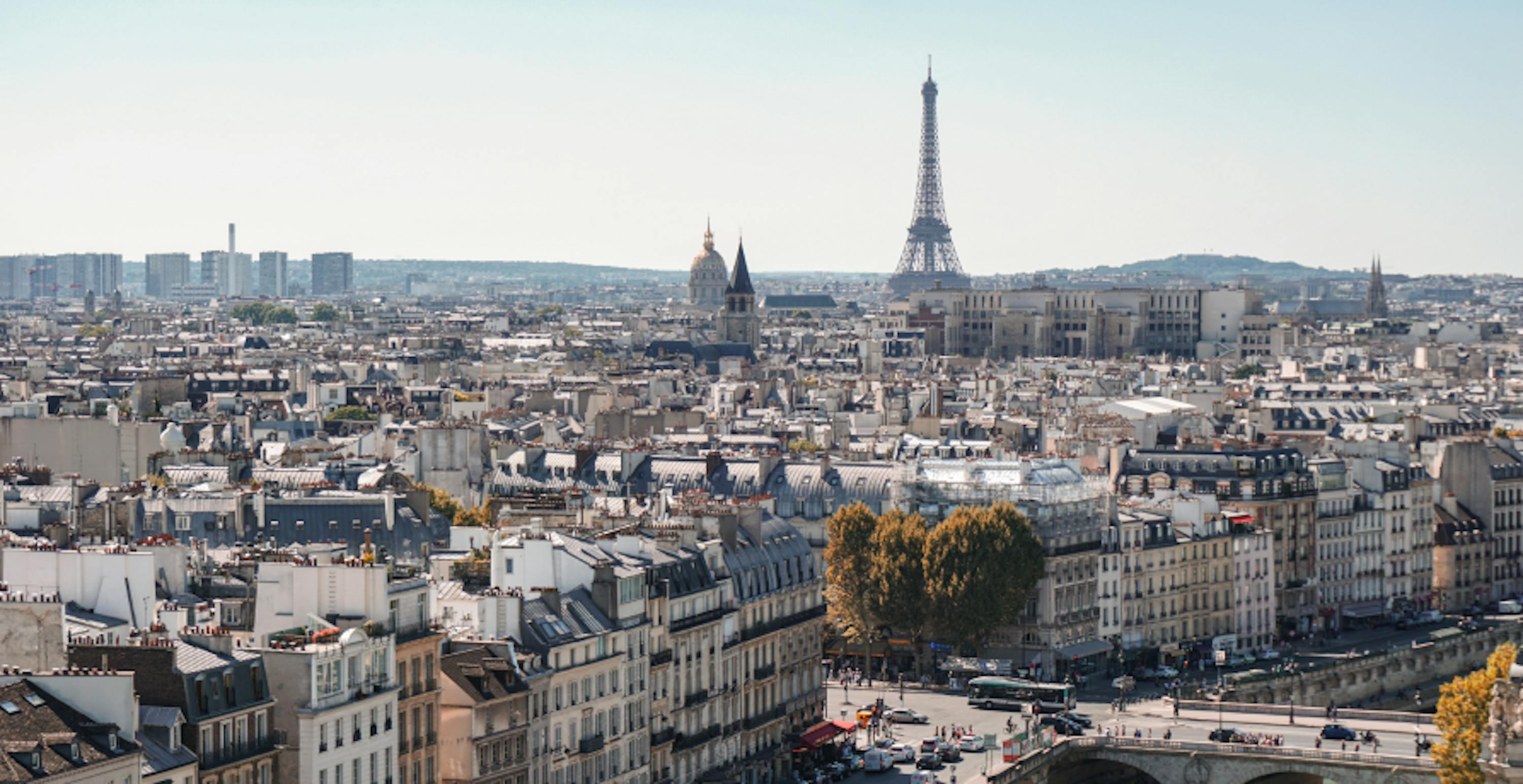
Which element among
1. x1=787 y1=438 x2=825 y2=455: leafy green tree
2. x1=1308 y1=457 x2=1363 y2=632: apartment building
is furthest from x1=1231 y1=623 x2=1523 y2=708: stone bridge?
x1=787 y1=438 x2=825 y2=455: leafy green tree

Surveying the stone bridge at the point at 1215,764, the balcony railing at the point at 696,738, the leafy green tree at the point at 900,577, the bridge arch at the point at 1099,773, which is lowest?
the bridge arch at the point at 1099,773

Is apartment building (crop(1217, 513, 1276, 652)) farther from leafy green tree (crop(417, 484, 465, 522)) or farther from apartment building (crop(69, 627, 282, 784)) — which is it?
apartment building (crop(69, 627, 282, 784))

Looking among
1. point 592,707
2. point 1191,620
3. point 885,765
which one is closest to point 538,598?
point 592,707

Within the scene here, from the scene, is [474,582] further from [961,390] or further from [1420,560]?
[961,390]

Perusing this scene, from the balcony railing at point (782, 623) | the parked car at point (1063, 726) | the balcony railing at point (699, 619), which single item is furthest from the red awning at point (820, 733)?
the parked car at point (1063, 726)

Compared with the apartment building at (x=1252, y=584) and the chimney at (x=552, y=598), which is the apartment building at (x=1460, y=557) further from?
the chimney at (x=552, y=598)

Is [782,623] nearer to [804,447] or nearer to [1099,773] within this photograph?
[1099,773]
